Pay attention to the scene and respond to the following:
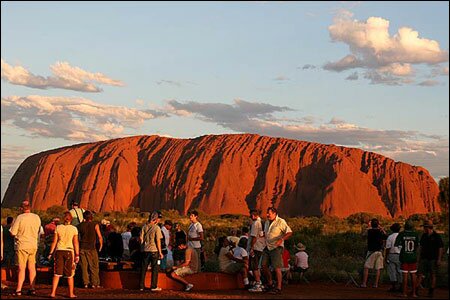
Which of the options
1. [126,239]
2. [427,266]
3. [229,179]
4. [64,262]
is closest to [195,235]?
[126,239]

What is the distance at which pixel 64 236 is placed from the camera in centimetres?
1454

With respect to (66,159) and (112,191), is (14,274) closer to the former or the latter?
(112,191)

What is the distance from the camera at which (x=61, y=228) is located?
14523 mm

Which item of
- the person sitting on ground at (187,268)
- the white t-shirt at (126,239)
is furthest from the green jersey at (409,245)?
the white t-shirt at (126,239)

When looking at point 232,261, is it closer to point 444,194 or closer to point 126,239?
point 126,239

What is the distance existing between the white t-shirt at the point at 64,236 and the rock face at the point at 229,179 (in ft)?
181

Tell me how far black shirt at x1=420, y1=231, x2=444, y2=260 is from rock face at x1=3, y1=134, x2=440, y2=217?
174 feet

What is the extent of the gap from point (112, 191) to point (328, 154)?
2376cm

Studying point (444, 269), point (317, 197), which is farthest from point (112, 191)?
point (444, 269)

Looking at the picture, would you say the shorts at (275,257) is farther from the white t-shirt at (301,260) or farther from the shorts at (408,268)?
the white t-shirt at (301,260)

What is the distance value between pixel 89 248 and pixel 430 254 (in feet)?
25.0

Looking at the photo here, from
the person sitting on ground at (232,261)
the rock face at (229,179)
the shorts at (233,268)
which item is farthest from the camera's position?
the rock face at (229,179)

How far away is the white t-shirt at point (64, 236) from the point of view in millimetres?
14531

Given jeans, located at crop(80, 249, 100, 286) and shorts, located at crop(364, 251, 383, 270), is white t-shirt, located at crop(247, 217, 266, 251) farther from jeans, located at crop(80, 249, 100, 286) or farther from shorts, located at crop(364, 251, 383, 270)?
jeans, located at crop(80, 249, 100, 286)
